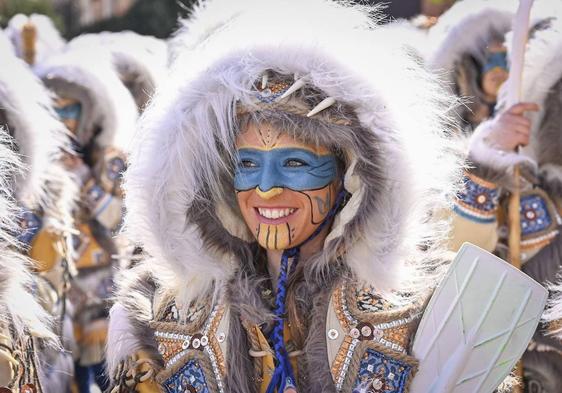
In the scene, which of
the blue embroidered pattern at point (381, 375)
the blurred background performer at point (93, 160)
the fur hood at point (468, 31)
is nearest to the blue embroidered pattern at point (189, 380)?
the blue embroidered pattern at point (381, 375)

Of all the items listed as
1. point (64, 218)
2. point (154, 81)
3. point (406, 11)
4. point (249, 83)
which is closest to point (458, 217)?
point (249, 83)

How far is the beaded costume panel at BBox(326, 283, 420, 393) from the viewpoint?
2607 mm

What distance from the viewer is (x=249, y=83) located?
103 inches

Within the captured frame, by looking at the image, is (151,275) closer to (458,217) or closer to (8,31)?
(458,217)

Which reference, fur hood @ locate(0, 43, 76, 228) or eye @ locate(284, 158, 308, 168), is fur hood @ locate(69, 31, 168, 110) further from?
eye @ locate(284, 158, 308, 168)

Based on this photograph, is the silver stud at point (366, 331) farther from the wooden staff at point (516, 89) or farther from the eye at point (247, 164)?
the wooden staff at point (516, 89)

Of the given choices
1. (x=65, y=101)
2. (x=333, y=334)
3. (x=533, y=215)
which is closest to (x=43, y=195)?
(x=65, y=101)

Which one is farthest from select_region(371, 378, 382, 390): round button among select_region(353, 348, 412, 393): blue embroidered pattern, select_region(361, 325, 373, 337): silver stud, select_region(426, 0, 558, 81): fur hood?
select_region(426, 0, 558, 81): fur hood

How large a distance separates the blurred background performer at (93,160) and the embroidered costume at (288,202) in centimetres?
229

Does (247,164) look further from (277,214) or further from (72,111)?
(72,111)

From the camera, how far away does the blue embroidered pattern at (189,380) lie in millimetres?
2740

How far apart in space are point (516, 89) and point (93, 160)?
9.82 ft

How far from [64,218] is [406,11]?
4.91 metres

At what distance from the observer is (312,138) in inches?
104
